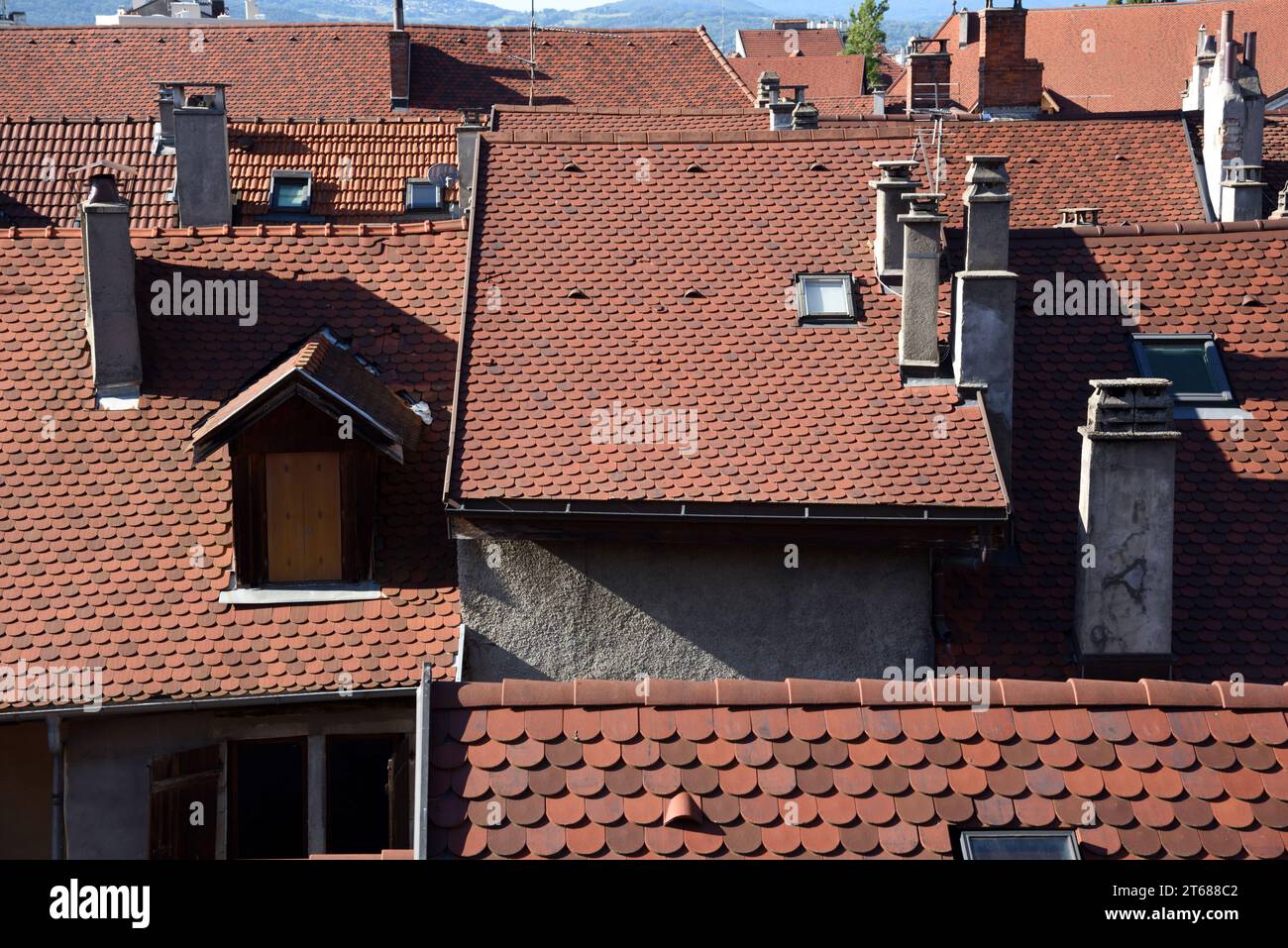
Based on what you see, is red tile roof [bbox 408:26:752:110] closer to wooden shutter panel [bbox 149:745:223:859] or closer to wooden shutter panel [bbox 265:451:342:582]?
wooden shutter panel [bbox 265:451:342:582]

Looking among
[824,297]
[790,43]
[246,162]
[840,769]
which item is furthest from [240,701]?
[790,43]

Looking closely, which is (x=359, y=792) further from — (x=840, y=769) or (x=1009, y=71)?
(x=1009, y=71)

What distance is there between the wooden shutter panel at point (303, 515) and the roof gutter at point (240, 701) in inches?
53.1

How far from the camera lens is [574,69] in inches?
1927

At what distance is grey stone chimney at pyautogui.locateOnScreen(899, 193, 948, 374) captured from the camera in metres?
15.3

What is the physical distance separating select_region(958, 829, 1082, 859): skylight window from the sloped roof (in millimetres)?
7265

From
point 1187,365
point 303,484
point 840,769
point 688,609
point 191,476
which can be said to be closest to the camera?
point 840,769

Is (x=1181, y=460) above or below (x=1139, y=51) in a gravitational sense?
below

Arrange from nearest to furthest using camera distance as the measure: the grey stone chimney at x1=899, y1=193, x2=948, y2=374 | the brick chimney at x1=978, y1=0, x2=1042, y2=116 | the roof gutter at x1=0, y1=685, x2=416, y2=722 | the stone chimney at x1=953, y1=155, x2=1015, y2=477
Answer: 1. the roof gutter at x1=0, y1=685, x2=416, y2=722
2. the stone chimney at x1=953, y1=155, x2=1015, y2=477
3. the grey stone chimney at x1=899, y1=193, x2=948, y2=374
4. the brick chimney at x1=978, y1=0, x2=1042, y2=116

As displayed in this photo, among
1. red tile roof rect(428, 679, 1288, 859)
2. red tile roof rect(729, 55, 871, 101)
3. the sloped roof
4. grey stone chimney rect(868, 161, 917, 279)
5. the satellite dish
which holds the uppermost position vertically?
red tile roof rect(729, 55, 871, 101)

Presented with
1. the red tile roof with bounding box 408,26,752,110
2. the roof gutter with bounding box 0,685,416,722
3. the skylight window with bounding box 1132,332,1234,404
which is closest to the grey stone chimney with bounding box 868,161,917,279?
the skylight window with bounding box 1132,332,1234,404

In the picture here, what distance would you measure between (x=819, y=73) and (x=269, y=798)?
54437mm

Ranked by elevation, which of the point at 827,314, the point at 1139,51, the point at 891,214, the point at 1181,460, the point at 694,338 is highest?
the point at 1139,51

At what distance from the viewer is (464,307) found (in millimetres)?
15680
